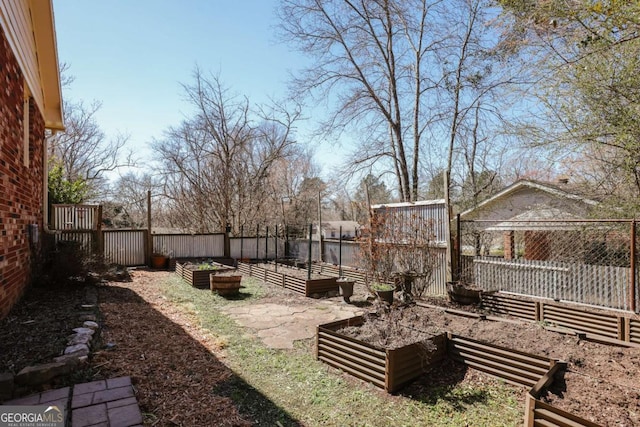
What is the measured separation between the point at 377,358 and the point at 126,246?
1052cm

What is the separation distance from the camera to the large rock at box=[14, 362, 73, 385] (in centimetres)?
234

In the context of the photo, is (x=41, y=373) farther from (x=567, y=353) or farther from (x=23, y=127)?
(x=567, y=353)

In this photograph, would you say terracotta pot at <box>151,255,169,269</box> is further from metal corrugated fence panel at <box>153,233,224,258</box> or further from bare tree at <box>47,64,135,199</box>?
bare tree at <box>47,64,135,199</box>

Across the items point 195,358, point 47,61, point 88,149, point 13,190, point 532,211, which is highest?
point 88,149

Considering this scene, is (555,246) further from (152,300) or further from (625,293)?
(152,300)

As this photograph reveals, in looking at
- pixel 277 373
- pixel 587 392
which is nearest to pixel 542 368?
pixel 587 392

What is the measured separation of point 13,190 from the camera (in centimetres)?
415

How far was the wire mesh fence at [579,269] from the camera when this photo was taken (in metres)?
5.09

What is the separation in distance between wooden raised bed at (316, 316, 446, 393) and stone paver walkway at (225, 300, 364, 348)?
776mm

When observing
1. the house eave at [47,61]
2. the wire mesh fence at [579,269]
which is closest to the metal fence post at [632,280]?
the wire mesh fence at [579,269]

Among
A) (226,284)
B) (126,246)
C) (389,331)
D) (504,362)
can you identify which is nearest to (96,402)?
(389,331)

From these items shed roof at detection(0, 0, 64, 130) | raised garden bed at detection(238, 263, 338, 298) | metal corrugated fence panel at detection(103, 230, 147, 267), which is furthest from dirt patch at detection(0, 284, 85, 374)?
metal corrugated fence panel at detection(103, 230, 147, 267)

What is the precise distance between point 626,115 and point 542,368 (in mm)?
3361

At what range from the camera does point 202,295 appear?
23.9 ft
